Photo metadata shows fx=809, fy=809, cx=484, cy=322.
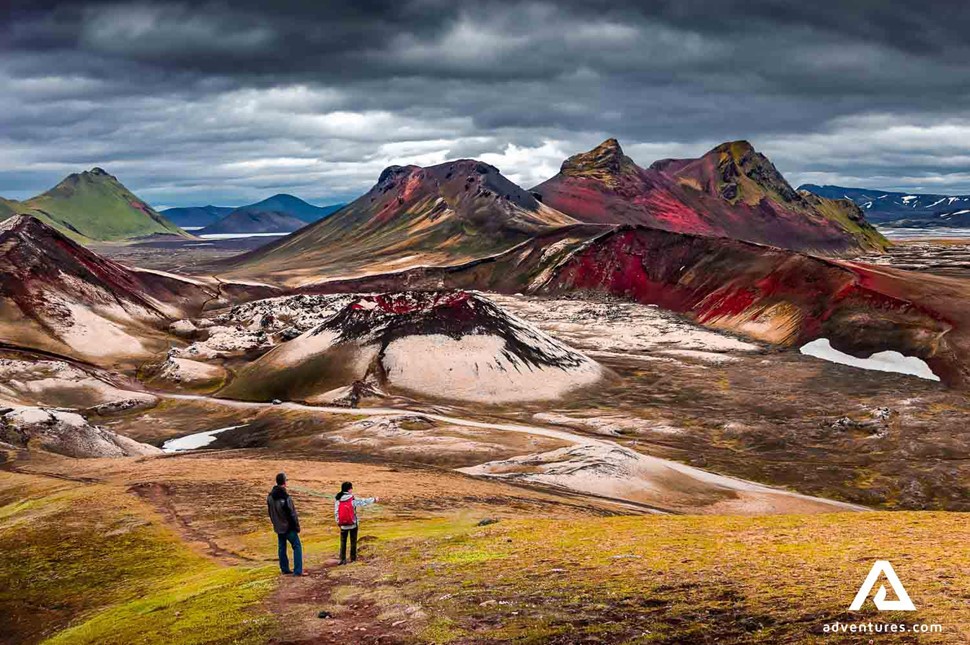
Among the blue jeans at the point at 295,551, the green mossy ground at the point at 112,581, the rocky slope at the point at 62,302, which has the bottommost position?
the green mossy ground at the point at 112,581

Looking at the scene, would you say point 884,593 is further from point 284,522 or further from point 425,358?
point 425,358

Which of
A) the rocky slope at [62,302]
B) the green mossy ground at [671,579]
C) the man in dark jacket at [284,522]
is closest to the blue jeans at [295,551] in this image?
the man in dark jacket at [284,522]

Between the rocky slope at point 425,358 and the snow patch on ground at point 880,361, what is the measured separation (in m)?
43.1

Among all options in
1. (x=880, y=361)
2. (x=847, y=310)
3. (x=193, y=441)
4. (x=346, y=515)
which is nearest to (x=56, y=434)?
(x=193, y=441)

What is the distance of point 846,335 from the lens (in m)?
148

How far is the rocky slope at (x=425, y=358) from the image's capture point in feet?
405

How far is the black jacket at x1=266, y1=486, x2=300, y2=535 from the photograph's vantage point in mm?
28266

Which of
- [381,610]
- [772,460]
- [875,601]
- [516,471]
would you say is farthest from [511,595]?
[772,460]

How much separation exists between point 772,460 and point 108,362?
4907 inches

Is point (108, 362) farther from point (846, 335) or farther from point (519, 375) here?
point (846, 335)

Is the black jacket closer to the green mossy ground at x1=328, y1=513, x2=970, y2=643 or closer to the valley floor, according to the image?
the valley floor

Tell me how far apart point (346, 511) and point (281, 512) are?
2622 mm

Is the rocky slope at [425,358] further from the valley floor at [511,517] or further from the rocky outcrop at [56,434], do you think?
the rocky outcrop at [56,434]

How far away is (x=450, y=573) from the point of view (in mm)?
27734
